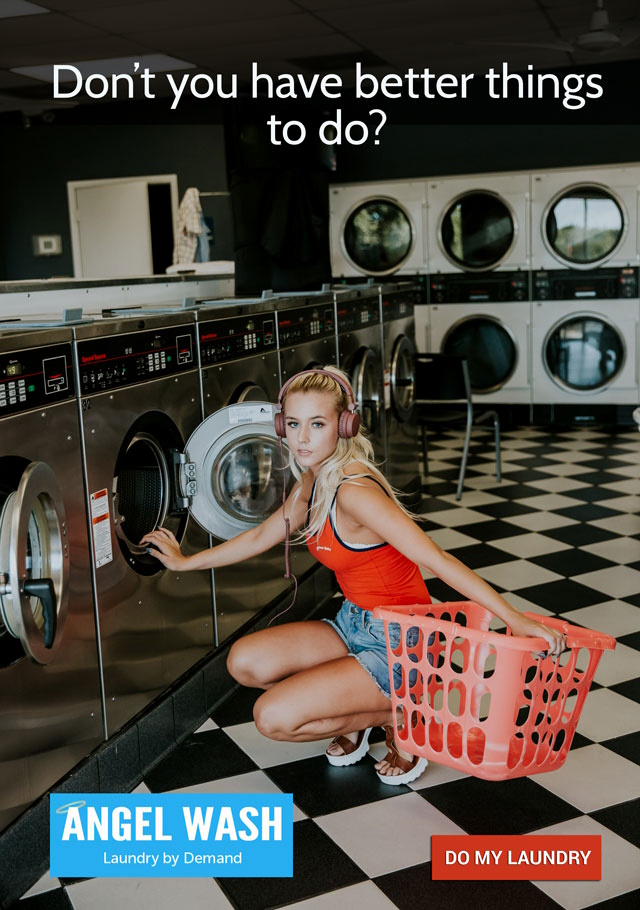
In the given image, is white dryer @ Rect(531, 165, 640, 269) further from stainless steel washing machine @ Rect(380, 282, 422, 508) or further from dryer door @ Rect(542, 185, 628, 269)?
stainless steel washing machine @ Rect(380, 282, 422, 508)

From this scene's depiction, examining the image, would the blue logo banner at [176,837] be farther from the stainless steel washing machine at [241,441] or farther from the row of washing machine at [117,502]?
the stainless steel washing machine at [241,441]

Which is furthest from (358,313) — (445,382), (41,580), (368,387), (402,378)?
(41,580)

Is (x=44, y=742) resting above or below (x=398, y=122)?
below

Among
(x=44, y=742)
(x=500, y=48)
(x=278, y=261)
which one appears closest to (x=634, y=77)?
(x=500, y=48)

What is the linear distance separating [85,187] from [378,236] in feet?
10.0

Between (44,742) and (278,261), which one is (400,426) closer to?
(278,261)

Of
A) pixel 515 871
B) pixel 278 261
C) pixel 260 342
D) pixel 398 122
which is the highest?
pixel 398 122

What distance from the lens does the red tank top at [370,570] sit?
217cm

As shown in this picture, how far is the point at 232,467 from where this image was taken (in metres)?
2.50

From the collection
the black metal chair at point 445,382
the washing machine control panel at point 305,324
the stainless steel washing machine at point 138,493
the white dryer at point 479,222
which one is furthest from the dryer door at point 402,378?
the stainless steel washing machine at point 138,493

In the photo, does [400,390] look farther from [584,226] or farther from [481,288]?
[584,226]

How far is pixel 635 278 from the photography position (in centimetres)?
653

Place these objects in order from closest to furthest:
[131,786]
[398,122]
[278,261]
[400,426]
→ [131,786] → [278,261] → [400,426] → [398,122]

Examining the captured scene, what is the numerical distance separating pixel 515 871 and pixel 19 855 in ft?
3.29
